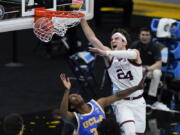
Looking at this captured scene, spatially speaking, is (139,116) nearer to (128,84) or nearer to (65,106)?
(128,84)

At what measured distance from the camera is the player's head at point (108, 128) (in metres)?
12.0

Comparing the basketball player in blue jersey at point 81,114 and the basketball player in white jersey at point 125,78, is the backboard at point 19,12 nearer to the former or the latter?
the basketball player in white jersey at point 125,78

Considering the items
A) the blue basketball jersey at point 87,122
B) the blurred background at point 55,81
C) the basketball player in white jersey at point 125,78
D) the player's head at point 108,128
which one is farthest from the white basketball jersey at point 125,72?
the player's head at point 108,128

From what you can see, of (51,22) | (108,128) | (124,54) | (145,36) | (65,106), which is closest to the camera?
(65,106)

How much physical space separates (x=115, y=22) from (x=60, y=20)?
1321 centimetres

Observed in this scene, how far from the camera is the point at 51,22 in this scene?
955 cm

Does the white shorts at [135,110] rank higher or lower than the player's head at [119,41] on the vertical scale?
lower

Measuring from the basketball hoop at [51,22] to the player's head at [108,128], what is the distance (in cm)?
287

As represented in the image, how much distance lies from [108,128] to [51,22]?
3.38 meters

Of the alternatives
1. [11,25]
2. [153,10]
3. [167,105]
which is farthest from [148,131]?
[153,10]

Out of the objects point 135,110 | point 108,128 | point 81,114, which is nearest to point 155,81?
point 108,128

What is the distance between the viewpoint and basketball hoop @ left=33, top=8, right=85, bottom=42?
30.8 feet

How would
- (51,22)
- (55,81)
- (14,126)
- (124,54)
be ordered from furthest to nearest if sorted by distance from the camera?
(55,81), (51,22), (124,54), (14,126)

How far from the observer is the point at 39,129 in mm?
12055
